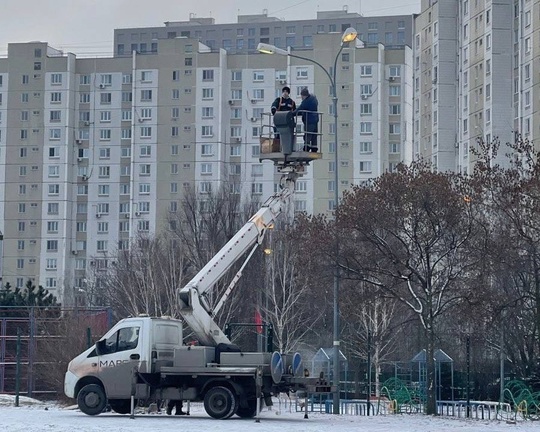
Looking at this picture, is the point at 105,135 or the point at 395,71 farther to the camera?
the point at 105,135

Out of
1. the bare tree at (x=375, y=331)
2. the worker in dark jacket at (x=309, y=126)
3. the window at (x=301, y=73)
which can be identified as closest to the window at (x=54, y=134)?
the window at (x=301, y=73)

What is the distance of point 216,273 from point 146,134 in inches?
3296

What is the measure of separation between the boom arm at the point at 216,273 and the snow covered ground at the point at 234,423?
213 centimetres

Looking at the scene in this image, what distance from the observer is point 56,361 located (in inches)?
1592

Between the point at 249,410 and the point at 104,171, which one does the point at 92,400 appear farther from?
the point at 104,171

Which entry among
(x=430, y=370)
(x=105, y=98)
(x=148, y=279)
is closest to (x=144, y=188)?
(x=105, y=98)

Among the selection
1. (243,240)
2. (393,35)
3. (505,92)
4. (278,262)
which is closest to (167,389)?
(243,240)

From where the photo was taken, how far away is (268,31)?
163 m

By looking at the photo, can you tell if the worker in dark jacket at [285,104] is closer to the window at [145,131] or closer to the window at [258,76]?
the window at [258,76]

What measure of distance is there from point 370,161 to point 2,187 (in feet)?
115

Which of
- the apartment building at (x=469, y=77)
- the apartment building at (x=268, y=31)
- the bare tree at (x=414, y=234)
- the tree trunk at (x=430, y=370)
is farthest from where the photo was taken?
the apartment building at (x=268, y=31)

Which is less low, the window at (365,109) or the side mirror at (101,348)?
the window at (365,109)

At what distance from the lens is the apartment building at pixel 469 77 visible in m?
88.6

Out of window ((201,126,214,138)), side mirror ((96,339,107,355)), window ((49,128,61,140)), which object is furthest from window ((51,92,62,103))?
side mirror ((96,339,107,355))
